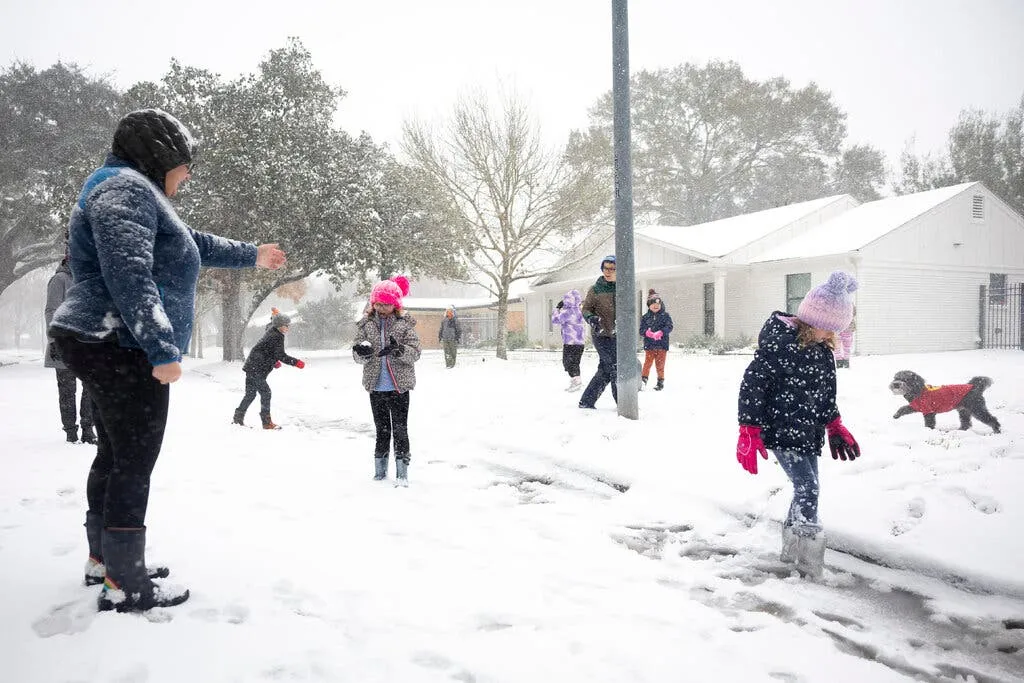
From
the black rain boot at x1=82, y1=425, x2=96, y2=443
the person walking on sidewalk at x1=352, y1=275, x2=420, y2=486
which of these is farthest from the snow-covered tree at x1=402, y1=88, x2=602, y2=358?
the person walking on sidewalk at x1=352, y1=275, x2=420, y2=486

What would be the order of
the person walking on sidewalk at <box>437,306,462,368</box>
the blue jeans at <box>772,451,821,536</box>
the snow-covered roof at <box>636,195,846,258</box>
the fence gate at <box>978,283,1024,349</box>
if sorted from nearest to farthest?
1. the blue jeans at <box>772,451,821,536</box>
2. the person walking on sidewalk at <box>437,306,462,368</box>
3. the fence gate at <box>978,283,1024,349</box>
4. the snow-covered roof at <box>636,195,846,258</box>

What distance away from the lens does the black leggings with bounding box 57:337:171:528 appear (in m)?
2.60

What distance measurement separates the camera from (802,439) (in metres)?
3.43

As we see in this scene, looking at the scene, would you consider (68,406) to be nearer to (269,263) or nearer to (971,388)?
(269,263)

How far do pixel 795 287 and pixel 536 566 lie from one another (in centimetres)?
2055

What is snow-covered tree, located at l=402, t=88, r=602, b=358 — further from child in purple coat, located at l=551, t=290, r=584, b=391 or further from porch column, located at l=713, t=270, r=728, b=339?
child in purple coat, located at l=551, t=290, r=584, b=391

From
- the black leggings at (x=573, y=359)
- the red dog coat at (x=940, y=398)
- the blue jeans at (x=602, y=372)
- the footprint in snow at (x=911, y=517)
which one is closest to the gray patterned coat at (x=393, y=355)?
the footprint in snow at (x=911, y=517)

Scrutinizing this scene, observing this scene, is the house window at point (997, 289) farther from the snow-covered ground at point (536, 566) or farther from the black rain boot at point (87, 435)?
the black rain boot at point (87, 435)

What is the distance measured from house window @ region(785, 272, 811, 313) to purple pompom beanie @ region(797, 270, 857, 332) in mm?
19066

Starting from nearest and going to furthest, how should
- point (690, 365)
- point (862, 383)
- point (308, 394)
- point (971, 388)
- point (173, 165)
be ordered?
1. point (173, 165)
2. point (971, 388)
3. point (862, 383)
4. point (308, 394)
5. point (690, 365)

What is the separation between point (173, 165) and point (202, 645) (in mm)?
1984

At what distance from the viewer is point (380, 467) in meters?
5.48

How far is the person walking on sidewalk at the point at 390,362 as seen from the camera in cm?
525

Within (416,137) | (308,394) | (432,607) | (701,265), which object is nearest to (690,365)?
(701,265)
